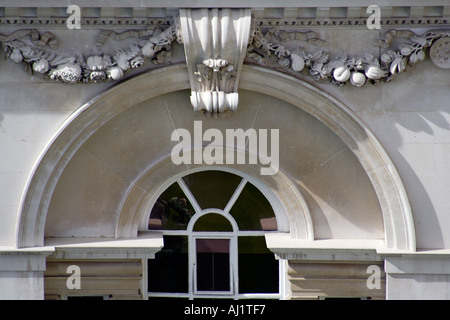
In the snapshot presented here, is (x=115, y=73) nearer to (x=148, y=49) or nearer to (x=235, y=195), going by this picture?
(x=148, y=49)

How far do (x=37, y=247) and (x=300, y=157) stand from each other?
3.72 metres

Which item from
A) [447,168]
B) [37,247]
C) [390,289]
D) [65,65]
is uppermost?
[65,65]

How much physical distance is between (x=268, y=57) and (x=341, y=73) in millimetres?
952

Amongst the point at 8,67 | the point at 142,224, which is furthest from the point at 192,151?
the point at 8,67

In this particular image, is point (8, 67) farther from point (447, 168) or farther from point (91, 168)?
point (447, 168)

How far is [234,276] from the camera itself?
10086 mm

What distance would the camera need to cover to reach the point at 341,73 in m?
8.95

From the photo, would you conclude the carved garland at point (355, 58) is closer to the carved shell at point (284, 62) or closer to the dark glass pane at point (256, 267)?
the carved shell at point (284, 62)

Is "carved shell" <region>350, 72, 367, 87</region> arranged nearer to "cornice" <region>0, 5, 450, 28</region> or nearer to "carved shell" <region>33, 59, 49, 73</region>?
"cornice" <region>0, 5, 450, 28</region>

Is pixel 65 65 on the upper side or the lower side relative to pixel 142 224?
upper

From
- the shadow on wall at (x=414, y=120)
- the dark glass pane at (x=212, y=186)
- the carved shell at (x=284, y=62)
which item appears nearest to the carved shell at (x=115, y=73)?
the dark glass pane at (x=212, y=186)

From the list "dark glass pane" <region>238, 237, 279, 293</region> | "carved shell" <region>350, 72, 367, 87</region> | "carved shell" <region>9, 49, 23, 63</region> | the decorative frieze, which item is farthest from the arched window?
"carved shell" <region>9, 49, 23, 63</region>

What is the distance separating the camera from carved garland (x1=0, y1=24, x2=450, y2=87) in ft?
29.2

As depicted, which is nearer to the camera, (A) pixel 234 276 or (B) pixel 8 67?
(B) pixel 8 67
